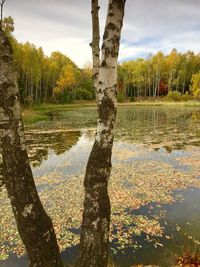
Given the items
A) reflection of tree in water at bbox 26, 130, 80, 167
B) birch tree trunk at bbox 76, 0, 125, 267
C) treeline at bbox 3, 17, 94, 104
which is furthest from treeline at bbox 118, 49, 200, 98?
birch tree trunk at bbox 76, 0, 125, 267

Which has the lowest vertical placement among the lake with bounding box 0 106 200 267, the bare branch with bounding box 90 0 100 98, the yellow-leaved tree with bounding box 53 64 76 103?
the lake with bounding box 0 106 200 267

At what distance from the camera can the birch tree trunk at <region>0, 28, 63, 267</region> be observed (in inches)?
146

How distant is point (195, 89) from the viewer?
73.8 meters

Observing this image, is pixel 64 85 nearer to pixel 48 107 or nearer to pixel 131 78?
pixel 48 107

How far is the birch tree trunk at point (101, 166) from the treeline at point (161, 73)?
9388 cm

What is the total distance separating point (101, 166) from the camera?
14.1 ft

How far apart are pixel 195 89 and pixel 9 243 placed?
239 feet

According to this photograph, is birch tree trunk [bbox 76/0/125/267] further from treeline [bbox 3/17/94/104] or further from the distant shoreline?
treeline [bbox 3/17/94/104]

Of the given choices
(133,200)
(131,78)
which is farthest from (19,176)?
(131,78)

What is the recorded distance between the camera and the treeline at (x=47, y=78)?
5952 cm

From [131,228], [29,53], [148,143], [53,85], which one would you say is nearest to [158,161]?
[148,143]

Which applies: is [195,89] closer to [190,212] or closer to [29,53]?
[29,53]

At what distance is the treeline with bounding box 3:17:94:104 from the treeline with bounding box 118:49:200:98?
1650cm

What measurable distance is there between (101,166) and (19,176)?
1224mm
